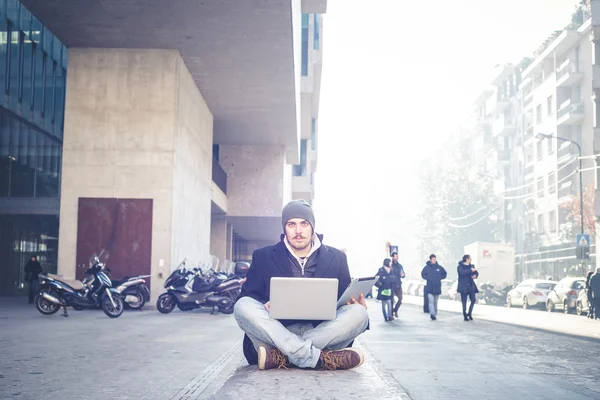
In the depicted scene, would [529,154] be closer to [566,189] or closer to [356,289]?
[566,189]

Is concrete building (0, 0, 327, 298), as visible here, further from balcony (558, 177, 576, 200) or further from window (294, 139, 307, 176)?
balcony (558, 177, 576, 200)

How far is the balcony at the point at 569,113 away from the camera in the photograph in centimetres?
4750

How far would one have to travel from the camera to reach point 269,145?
3966 centimetres

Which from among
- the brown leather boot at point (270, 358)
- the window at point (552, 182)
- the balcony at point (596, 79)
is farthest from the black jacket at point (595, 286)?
the window at point (552, 182)

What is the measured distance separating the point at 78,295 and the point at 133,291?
2.50 m

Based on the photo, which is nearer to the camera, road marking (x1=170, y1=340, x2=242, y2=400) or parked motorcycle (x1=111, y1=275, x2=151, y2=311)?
road marking (x1=170, y1=340, x2=242, y2=400)

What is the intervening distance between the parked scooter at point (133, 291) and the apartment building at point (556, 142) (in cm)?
3135

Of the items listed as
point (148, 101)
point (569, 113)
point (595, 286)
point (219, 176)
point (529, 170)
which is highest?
point (569, 113)

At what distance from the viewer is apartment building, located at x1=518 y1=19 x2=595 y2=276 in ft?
156

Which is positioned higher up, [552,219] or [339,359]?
[552,219]

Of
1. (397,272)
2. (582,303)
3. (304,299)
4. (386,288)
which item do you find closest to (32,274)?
(397,272)

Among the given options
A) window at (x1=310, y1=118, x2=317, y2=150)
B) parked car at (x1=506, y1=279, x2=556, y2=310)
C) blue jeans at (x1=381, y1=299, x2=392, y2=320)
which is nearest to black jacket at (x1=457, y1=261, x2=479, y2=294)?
blue jeans at (x1=381, y1=299, x2=392, y2=320)

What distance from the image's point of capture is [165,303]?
19.2 meters

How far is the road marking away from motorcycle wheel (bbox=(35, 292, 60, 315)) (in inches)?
346
